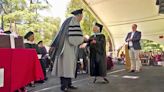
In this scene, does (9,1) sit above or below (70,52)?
above


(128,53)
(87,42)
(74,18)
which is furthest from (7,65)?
(128,53)

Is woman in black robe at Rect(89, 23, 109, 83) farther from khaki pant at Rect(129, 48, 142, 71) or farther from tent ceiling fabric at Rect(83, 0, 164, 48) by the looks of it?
tent ceiling fabric at Rect(83, 0, 164, 48)

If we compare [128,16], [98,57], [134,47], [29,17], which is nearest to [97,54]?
[98,57]

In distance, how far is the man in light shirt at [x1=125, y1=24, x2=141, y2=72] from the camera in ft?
24.8

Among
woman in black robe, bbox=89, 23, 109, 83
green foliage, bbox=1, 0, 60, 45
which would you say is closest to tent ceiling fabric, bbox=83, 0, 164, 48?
green foliage, bbox=1, 0, 60, 45

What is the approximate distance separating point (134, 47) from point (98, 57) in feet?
7.70

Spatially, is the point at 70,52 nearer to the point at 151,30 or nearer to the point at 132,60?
the point at 132,60

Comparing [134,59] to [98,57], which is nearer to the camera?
[98,57]

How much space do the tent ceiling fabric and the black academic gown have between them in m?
10.4

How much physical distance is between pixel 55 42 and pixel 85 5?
43.4ft

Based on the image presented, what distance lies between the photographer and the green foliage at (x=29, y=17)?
14.3 meters

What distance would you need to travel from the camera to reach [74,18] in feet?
15.1

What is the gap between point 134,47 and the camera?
7.57m

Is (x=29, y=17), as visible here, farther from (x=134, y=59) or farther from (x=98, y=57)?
(x=98, y=57)
